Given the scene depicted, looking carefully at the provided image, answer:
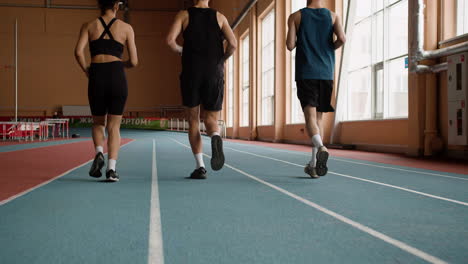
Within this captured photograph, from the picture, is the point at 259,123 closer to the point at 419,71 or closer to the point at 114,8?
the point at 419,71

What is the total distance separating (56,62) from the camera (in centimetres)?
3145

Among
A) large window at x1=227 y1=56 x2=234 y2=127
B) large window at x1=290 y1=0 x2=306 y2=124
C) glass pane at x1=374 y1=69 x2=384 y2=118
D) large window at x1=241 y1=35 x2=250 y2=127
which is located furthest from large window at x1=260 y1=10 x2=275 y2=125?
glass pane at x1=374 y1=69 x2=384 y2=118

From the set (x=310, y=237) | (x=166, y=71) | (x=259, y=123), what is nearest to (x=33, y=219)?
(x=310, y=237)

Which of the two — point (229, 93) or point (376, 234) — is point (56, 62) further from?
point (376, 234)

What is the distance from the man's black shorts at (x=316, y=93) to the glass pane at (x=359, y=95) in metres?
6.71

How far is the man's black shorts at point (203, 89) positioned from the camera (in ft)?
12.9

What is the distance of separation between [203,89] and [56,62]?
3104 centimetres

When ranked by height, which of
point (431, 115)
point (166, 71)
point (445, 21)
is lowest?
point (431, 115)

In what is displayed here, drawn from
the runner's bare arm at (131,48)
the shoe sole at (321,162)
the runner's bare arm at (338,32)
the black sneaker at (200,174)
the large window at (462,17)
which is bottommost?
the black sneaker at (200,174)

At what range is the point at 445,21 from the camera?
734 cm

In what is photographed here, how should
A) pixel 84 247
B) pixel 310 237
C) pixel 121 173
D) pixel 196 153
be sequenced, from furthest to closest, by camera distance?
1. pixel 121 173
2. pixel 196 153
3. pixel 310 237
4. pixel 84 247

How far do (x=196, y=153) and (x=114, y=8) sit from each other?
1.62 meters

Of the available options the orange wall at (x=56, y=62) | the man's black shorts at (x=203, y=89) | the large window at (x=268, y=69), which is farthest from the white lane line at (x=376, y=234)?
the orange wall at (x=56, y=62)

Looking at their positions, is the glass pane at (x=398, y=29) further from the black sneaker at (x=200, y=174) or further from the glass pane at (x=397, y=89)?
the black sneaker at (x=200, y=174)
